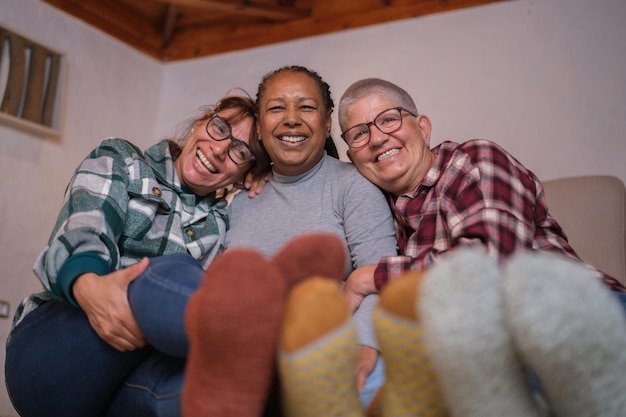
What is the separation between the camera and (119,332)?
91 cm

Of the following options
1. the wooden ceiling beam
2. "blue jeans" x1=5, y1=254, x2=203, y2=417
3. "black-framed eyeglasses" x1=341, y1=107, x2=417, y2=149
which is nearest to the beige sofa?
"black-framed eyeglasses" x1=341, y1=107, x2=417, y2=149

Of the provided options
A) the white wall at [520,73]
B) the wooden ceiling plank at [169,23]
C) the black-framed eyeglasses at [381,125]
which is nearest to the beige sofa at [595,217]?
the white wall at [520,73]

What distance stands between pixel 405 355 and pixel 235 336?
21cm

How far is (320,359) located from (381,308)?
104mm

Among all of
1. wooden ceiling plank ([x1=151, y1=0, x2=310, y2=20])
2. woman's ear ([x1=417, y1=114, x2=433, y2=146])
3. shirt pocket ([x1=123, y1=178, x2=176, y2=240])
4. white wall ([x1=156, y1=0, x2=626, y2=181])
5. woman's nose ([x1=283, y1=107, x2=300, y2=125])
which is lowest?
shirt pocket ([x1=123, y1=178, x2=176, y2=240])

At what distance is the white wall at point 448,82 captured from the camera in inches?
89.2

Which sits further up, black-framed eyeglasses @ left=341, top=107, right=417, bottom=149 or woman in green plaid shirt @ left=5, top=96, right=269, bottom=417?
black-framed eyeglasses @ left=341, top=107, right=417, bottom=149

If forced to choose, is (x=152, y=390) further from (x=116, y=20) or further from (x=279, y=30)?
(x=116, y=20)

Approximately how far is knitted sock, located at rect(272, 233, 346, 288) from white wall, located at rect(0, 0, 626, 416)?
177 cm

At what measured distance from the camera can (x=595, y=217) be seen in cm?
177

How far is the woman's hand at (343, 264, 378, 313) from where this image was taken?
1.18m

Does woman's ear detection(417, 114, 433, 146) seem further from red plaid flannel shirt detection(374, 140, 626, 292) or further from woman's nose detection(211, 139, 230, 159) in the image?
woman's nose detection(211, 139, 230, 159)

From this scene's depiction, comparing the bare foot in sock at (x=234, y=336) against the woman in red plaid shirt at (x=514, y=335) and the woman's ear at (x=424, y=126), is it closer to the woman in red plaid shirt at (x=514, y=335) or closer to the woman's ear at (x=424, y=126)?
the woman in red plaid shirt at (x=514, y=335)

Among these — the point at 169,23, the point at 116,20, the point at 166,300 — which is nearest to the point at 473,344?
the point at 166,300
